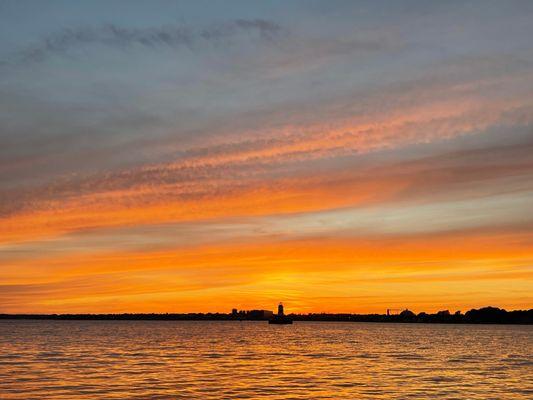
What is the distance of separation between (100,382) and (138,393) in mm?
8242

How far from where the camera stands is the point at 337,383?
58.4 meters

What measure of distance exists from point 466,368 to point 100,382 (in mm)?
40931

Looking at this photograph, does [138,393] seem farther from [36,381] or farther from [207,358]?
[207,358]

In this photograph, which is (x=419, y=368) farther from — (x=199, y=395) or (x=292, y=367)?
(x=199, y=395)

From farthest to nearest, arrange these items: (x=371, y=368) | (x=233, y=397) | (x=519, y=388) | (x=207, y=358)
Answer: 1. (x=207, y=358)
2. (x=371, y=368)
3. (x=519, y=388)
4. (x=233, y=397)

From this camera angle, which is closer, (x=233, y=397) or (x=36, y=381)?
(x=233, y=397)

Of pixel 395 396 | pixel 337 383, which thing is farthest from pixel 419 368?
pixel 395 396

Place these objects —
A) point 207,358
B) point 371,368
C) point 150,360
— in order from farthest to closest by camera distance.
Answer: point 207,358 → point 150,360 → point 371,368

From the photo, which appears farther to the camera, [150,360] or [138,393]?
[150,360]

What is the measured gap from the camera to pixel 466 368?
252ft

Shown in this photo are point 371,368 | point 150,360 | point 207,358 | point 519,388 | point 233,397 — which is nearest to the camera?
point 233,397

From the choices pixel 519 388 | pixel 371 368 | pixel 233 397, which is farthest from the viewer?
pixel 371 368

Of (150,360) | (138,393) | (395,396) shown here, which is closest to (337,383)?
(395,396)

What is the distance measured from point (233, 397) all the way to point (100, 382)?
46.6 ft
